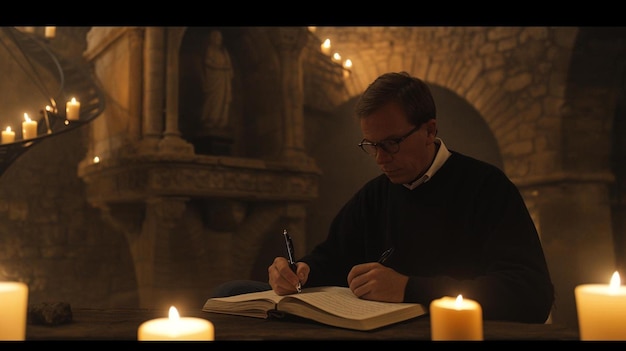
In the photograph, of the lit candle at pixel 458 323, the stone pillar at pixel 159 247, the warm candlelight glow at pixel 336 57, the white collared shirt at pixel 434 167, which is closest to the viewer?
the lit candle at pixel 458 323

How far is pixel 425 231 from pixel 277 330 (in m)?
0.87

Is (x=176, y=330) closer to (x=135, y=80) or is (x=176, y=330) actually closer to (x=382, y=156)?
(x=382, y=156)

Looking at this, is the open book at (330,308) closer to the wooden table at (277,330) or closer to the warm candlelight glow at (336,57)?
the wooden table at (277,330)

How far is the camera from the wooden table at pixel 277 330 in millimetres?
1117

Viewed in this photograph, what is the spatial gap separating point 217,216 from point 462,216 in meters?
3.91

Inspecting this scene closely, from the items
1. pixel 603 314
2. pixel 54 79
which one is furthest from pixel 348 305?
pixel 54 79

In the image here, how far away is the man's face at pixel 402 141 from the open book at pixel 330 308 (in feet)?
1.73

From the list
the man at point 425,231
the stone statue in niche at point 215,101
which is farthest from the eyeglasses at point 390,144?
the stone statue in niche at point 215,101

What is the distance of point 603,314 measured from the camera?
39.2 inches

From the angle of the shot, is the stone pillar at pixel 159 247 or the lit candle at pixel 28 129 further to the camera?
the stone pillar at pixel 159 247

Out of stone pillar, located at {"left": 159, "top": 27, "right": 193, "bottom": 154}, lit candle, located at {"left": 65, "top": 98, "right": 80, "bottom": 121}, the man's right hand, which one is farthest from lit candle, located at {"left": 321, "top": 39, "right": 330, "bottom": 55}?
the man's right hand

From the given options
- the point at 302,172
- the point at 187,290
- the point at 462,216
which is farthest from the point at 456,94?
the point at 462,216

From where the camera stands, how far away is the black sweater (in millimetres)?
1499

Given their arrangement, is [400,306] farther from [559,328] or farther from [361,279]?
[559,328]
